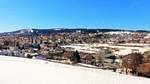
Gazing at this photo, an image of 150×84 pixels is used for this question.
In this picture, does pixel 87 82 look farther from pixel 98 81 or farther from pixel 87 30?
pixel 87 30

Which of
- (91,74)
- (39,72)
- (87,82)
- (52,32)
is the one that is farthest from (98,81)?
(52,32)

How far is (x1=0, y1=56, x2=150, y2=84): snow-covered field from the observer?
318cm

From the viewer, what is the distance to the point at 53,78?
336cm

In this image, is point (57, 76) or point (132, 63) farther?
point (132, 63)

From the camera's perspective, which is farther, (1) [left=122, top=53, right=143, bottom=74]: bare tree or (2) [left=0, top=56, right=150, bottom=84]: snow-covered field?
(1) [left=122, top=53, right=143, bottom=74]: bare tree

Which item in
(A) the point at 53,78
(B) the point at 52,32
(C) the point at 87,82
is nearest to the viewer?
(C) the point at 87,82

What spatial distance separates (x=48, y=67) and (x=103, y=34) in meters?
43.9

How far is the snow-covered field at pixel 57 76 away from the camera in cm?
318

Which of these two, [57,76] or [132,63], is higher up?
[57,76]

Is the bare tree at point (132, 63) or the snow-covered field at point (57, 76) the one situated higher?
the snow-covered field at point (57, 76)

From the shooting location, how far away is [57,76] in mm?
3473

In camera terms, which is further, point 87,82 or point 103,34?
point 103,34

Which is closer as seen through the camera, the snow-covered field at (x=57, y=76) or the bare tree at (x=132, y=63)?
the snow-covered field at (x=57, y=76)

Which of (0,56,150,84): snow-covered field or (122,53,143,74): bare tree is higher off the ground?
(0,56,150,84): snow-covered field
